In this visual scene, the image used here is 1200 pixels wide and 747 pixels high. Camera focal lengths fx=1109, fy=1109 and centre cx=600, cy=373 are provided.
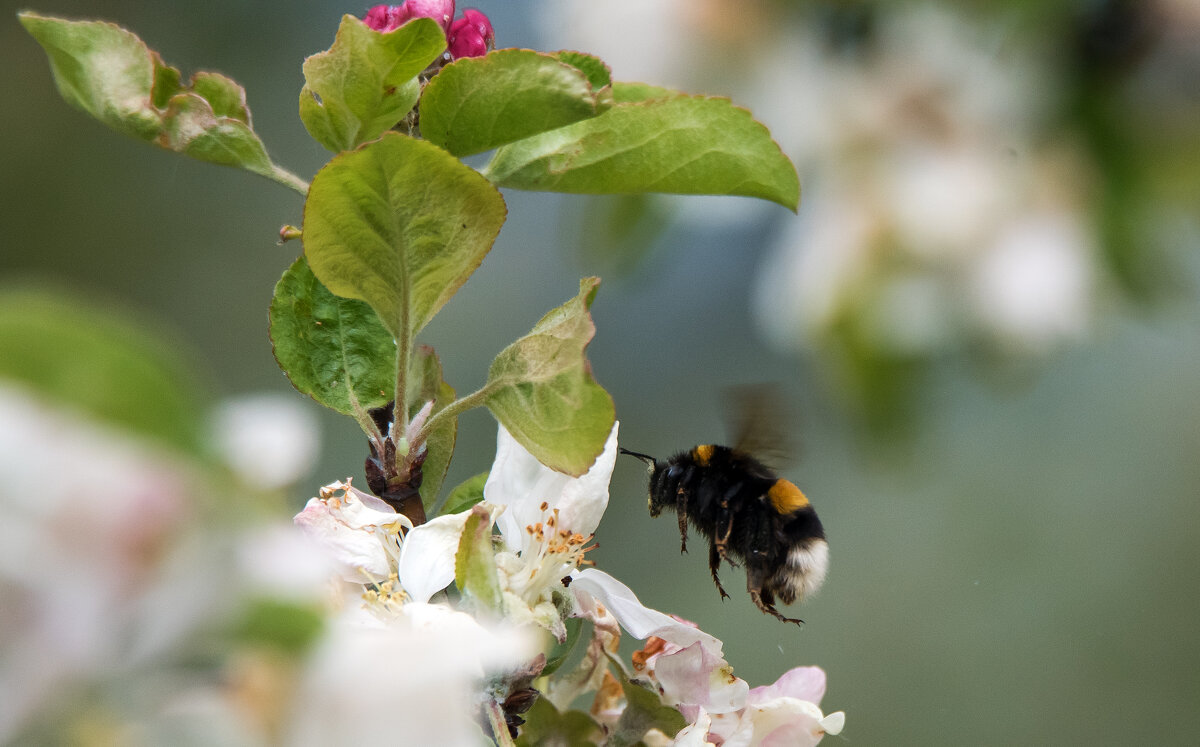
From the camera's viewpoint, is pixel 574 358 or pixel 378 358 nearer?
pixel 574 358

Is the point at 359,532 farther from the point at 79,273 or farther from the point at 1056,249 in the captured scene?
the point at 79,273

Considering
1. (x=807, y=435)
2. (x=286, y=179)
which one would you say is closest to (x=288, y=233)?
(x=286, y=179)

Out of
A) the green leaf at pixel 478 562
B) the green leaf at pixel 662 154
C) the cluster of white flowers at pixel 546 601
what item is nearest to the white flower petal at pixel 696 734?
the cluster of white flowers at pixel 546 601

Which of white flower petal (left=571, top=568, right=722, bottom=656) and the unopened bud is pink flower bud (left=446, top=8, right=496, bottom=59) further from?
white flower petal (left=571, top=568, right=722, bottom=656)

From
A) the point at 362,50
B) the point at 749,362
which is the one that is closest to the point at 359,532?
the point at 362,50

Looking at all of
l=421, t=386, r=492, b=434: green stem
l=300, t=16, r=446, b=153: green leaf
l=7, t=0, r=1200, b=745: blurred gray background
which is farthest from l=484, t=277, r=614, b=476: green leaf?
l=7, t=0, r=1200, b=745: blurred gray background

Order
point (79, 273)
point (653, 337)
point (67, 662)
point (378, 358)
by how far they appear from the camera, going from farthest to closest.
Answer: point (653, 337) < point (79, 273) < point (378, 358) < point (67, 662)
